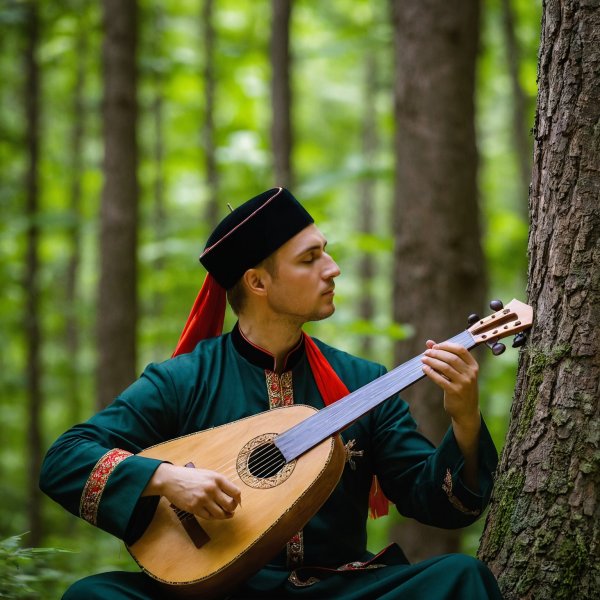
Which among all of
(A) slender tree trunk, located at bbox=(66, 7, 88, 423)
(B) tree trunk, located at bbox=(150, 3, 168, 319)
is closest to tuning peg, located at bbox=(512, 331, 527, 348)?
(B) tree trunk, located at bbox=(150, 3, 168, 319)

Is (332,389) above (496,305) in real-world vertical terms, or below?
below

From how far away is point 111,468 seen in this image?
9.01 feet

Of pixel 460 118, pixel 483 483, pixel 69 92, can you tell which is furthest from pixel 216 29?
pixel 483 483

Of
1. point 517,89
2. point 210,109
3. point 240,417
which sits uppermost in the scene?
point 517,89

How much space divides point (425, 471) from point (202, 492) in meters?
0.79

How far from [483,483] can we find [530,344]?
494 millimetres

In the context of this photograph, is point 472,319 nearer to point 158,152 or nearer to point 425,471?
point 425,471

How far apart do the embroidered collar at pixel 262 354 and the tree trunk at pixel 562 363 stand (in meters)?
0.90

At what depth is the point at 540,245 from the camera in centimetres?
275

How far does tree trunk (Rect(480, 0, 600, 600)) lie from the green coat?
17cm

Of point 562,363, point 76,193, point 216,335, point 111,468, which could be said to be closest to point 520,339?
point 562,363

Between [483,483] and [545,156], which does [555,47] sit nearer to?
[545,156]

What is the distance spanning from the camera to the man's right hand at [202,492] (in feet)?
8.55

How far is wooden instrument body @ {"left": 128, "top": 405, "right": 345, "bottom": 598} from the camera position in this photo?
8.48 ft
